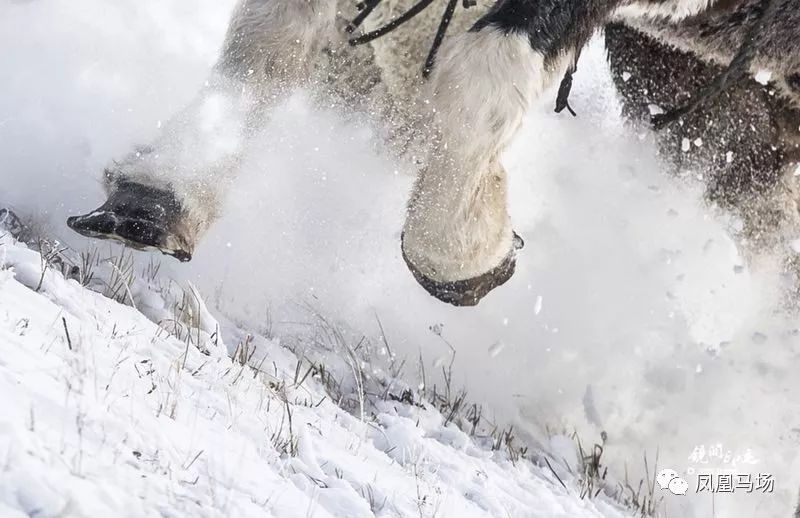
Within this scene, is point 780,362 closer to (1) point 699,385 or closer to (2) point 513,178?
(1) point 699,385

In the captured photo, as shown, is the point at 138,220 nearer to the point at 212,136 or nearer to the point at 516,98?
the point at 212,136

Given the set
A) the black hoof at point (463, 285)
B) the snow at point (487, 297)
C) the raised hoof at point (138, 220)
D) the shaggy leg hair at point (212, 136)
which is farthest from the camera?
the snow at point (487, 297)

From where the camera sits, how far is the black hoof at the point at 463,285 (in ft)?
12.8

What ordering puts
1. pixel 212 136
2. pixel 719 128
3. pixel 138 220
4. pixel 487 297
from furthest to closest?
pixel 487 297 → pixel 719 128 → pixel 212 136 → pixel 138 220

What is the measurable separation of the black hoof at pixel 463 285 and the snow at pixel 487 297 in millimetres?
454

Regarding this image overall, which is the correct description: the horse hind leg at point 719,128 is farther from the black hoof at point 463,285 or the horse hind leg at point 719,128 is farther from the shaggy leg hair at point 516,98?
the black hoof at point 463,285

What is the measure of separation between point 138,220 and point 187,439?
165cm

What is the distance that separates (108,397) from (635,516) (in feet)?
7.95

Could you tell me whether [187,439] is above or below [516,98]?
below

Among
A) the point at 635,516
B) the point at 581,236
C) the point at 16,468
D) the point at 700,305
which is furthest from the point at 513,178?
the point at 16,468

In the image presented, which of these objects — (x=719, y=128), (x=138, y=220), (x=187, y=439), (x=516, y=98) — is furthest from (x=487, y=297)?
(x=187, y=439)

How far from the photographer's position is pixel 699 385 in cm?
464

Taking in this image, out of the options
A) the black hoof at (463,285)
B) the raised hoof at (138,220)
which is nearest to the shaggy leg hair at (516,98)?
the black hoof at (463,285)

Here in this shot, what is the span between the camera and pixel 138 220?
3381 millimetres
